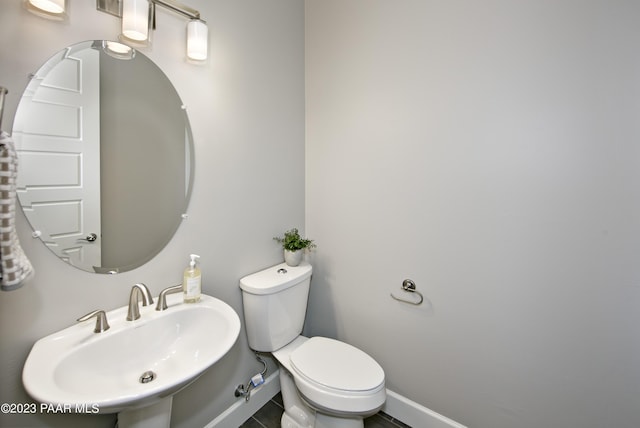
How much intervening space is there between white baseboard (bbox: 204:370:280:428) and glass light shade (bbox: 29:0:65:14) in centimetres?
176

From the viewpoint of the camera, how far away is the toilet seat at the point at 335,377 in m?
1.15

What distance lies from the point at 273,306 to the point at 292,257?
32 centimetres

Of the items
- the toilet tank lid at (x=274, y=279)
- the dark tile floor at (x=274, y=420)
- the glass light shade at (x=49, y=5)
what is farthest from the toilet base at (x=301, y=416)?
the glass light shade at (x=49, y=5)

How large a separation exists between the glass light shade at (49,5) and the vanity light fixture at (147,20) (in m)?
0.14

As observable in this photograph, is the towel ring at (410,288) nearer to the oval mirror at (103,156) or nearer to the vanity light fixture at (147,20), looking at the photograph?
the oval mirror at (103,156)

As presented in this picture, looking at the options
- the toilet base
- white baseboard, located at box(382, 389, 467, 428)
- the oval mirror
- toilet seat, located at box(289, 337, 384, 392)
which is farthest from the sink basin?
white baseboard, located at box(382, 389, 467, 428)

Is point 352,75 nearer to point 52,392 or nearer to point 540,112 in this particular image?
point 540,112

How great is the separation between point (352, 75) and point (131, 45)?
3.56 feet

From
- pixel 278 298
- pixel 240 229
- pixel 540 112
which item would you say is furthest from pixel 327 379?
pixel 540 112

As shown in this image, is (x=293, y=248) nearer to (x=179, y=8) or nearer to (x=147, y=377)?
(x=147, y=377)

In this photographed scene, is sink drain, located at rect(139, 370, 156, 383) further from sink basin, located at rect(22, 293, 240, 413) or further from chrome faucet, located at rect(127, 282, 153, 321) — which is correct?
chrome faucet, located at rect(127, 282, 153, 321)

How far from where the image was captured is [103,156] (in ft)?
3.23

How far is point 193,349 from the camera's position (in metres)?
1.03

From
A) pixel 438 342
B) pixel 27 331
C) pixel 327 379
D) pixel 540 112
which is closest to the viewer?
pixel 27 331
